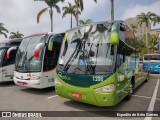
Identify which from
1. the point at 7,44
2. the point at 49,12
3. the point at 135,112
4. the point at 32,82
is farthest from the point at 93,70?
the point at 49,12

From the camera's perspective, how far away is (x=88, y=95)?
6.41 metres

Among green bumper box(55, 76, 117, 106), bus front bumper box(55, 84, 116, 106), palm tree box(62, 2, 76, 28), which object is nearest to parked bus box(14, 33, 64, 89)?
bus front bumper box(55, 84, 116, 106)

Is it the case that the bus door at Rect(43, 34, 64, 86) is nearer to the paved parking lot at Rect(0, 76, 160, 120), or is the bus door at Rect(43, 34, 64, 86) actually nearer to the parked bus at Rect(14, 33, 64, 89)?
the parked bus at Rect(14, 33, 64, 89)

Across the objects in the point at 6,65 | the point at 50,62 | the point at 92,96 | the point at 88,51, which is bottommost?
the point at 92,96

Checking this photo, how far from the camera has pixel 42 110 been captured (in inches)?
271

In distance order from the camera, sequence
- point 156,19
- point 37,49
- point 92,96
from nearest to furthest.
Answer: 1. point 92,96
2. point 37,49
3. point 156,19

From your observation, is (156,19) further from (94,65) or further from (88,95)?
(88,95)

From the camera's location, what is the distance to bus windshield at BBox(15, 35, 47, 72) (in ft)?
31.2

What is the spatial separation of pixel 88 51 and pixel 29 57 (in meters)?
4.13

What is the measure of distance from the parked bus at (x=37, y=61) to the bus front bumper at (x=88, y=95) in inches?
104

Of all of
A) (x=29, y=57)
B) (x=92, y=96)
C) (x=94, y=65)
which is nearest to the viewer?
(x=92, y=96)

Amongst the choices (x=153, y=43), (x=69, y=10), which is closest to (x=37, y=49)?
(x=69, y=10)

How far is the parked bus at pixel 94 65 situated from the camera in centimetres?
625

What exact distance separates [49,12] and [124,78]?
91.1 ft
